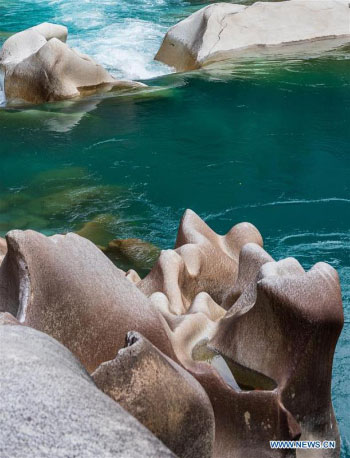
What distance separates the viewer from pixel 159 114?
1134cm

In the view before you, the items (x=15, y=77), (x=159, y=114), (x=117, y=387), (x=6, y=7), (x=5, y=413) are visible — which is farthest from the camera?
(x=6, y=7)

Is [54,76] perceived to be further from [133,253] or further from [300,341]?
[300,341]

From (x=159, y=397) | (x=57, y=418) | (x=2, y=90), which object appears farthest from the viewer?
(x=2, y=90)

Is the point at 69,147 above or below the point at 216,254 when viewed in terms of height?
below

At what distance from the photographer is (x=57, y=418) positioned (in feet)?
5.19

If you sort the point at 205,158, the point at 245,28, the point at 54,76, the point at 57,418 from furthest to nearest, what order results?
1. the point at 245,28
2. the point at 54,76
3. the point at 205,158
4. the point at 57,418

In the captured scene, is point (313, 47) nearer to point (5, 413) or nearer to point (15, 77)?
point (15, 77)

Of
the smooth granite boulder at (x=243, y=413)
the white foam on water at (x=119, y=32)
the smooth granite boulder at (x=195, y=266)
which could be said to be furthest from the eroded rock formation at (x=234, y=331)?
the white foam on water at (x=119, y=32)

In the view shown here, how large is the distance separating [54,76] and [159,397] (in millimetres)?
10163

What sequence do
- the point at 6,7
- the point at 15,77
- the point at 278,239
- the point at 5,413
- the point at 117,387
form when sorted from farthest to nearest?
the point at 6,7 < the point at 15,77 < the point at 278,239 < the point at 117,387 < the point at 5,413

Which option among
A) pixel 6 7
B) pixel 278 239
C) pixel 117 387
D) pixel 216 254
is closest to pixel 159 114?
pixel 278 239

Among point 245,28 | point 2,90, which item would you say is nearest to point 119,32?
point 245,28

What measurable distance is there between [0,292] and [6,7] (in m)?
18.6

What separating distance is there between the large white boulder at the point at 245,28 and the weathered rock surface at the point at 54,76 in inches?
69.9
